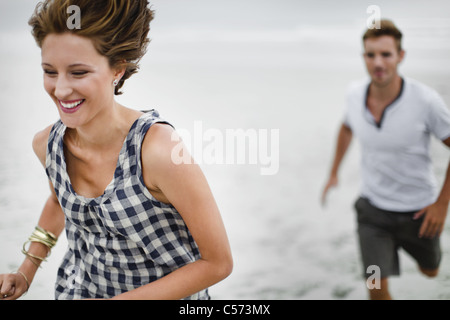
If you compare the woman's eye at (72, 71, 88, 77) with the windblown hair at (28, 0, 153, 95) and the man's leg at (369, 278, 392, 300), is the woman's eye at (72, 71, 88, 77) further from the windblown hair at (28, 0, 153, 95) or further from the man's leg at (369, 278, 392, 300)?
the man's leg at (369, 278, 392, 300)

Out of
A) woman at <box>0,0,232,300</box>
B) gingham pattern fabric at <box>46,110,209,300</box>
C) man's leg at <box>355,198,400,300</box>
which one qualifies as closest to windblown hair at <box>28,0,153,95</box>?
woman at <box>0,0,232,300</box>

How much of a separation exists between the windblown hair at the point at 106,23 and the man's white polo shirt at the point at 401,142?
3.06ft

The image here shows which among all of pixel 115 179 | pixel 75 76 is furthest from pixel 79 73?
pixel 115 179

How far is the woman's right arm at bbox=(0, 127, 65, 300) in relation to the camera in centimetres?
103

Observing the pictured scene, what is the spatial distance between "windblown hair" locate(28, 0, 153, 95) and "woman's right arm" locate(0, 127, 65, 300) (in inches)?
10.6

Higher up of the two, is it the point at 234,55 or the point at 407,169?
the point at 234,55

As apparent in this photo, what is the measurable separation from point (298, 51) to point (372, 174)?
5.77ft

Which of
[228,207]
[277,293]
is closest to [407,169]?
[277,293]

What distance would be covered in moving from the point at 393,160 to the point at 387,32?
41cm

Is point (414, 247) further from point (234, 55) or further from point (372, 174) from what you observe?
point (234, 55)

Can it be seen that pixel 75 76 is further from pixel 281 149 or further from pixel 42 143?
pixel 281 149

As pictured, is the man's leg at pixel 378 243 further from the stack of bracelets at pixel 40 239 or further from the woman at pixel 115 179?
the stack of bracelets at pixel 40 239

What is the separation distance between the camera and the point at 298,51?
10.6ft

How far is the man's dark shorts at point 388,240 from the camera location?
1.64 meters
